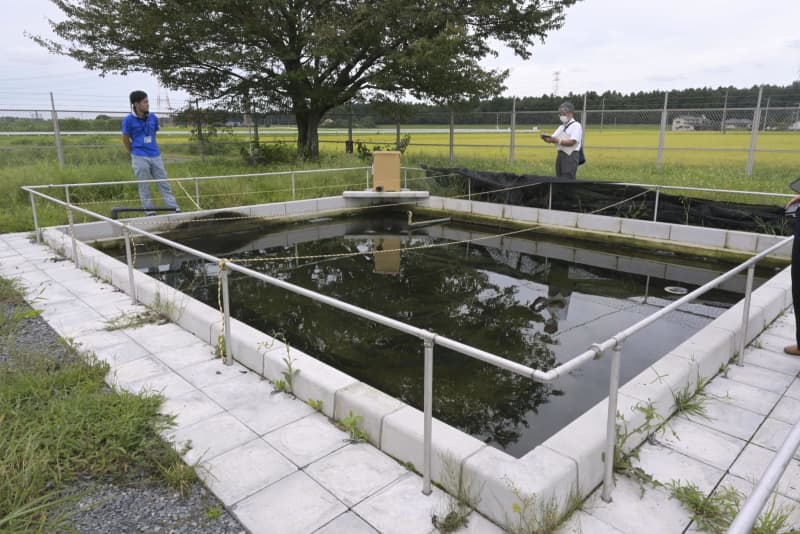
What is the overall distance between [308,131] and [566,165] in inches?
388

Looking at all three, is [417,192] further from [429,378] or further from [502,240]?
[429,378]

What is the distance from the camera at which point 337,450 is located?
10.1ft

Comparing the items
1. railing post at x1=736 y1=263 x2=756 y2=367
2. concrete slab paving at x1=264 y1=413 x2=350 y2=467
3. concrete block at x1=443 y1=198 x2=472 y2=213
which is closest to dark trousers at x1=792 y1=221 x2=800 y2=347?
railing post at x1=736 y1=263 x2=756 y2=367

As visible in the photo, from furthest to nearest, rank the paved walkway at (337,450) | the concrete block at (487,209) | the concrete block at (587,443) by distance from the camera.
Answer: the concrete block at (487,209), the concrete block at (587,443), the paved walkway at (337,450)

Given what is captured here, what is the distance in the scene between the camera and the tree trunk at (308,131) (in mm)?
17375

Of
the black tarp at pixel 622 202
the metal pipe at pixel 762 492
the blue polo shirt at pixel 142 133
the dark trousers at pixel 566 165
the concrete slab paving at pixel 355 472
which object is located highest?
the blue polo shirt at pixel 142 133

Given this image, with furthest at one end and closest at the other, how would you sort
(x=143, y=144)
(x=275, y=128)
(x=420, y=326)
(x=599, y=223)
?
(x=275, y=128) < (x=599, y=223) < (x=143, y=144) < (x=420, y=326)

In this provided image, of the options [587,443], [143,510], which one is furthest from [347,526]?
[587,443]

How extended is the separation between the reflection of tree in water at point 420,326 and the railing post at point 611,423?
Result: 3.24 ft

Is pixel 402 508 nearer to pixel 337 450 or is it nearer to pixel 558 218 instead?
pixel 337 450

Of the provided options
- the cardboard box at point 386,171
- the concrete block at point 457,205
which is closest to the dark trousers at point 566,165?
the concrete block at point 457,205

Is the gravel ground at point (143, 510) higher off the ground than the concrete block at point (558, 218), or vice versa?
the concrete block at point (558, 218)

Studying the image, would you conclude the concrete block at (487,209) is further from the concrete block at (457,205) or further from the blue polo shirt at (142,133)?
the blue polo shirt at (142,133)

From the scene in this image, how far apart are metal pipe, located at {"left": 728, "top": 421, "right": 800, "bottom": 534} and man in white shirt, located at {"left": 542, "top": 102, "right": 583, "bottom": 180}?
8041 mm
